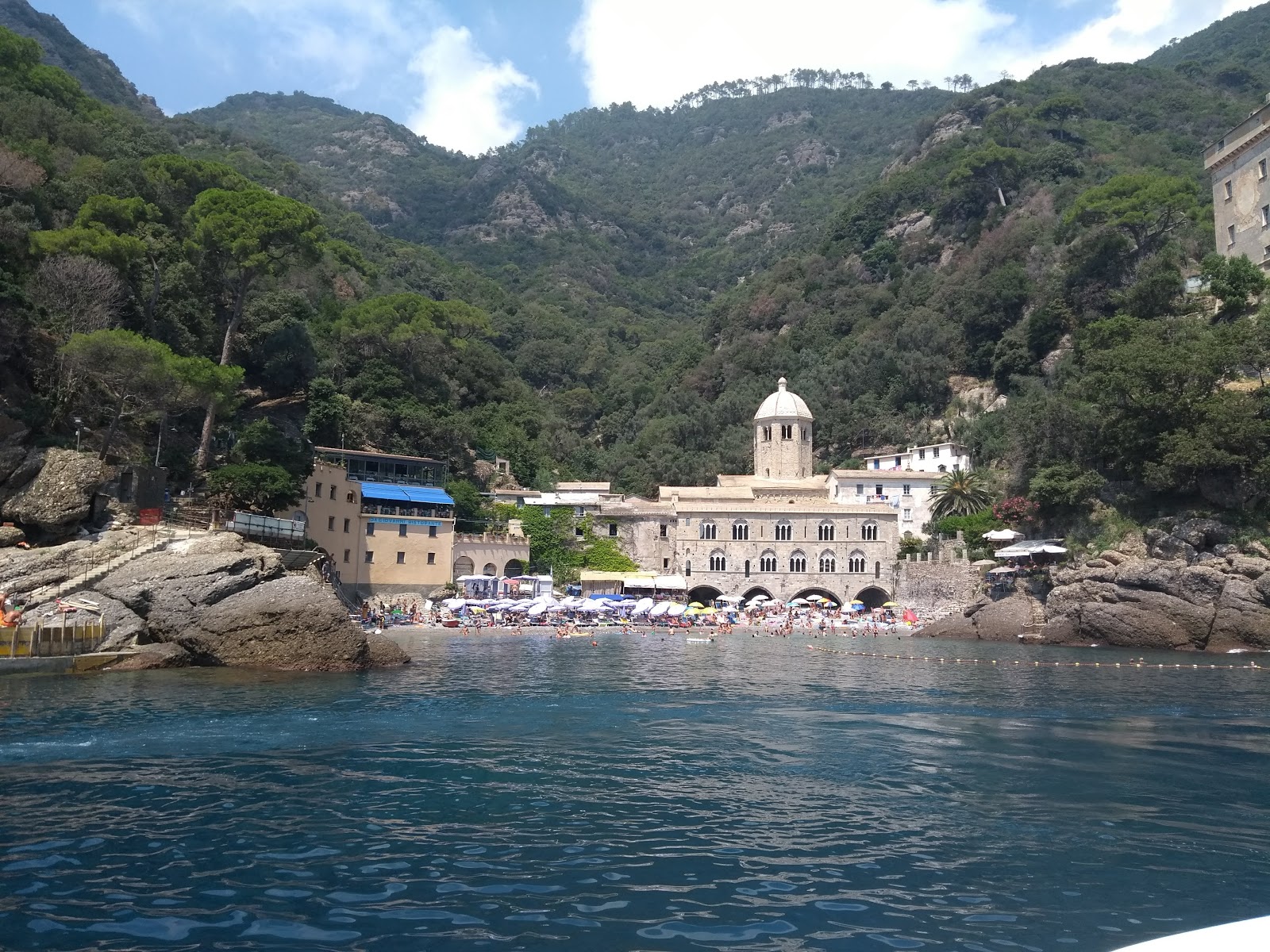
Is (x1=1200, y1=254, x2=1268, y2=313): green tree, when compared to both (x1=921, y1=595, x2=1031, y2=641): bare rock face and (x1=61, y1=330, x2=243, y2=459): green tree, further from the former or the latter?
(x1=61, y1=330, x2=243, y2=459): green tree

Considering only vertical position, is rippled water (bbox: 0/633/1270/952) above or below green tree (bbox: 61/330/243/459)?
below

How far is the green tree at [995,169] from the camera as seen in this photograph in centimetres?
8050

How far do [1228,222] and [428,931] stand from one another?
185 ft

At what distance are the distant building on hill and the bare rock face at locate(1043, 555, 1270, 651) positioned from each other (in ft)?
64.1

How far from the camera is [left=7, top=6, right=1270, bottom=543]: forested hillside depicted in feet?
127

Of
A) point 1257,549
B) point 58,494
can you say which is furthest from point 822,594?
point 58,494

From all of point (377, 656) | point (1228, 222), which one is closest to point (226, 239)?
point (377, 656)

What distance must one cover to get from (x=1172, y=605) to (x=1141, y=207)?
35.1 meters

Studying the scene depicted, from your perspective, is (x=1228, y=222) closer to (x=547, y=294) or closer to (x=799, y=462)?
(x=799, y=462)

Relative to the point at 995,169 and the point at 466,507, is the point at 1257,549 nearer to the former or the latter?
the point at 466,507

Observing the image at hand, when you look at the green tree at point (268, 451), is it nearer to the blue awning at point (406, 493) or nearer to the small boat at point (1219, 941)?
the blue awning at point (406, 493)

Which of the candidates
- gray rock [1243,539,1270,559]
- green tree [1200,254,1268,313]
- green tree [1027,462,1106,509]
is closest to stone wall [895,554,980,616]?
green tree [1027,462,1106,509]

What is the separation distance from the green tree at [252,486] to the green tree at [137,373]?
2.78 metres

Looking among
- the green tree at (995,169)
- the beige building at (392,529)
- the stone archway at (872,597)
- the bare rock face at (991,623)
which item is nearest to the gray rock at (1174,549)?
the bare rock face at (991,623)
